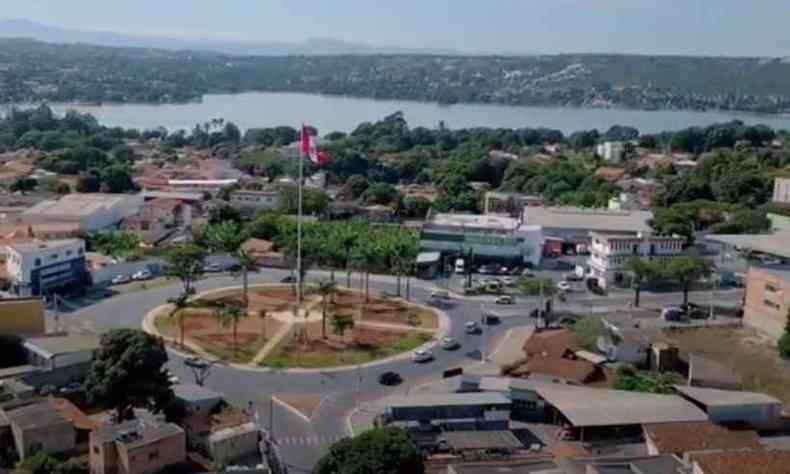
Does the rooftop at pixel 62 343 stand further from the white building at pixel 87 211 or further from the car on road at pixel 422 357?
the white building at pixel 87 211

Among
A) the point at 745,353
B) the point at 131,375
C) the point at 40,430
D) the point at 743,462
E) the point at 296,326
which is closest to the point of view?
the point at 743,462

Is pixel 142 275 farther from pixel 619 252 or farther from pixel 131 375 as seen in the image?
pixel 619 252

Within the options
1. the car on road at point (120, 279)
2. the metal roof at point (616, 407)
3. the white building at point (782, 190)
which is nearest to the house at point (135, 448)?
the metal roof at point (616, 407)

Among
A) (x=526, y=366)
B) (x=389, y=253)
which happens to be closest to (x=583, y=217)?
(x=389, y=253)

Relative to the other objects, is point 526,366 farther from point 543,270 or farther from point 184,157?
point 184,157

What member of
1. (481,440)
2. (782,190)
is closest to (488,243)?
(481,440)

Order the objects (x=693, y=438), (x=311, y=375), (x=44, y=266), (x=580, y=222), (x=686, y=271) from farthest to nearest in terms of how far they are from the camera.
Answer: (x=580, y=222), (x=686, y=271), (x=44, y=266), (x=311, y=375), (x=693, y=438)

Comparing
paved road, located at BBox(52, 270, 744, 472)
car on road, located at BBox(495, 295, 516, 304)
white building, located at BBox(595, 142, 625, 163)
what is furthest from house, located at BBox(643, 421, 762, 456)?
white building, located at BBox(595, 142, 625, 163)
